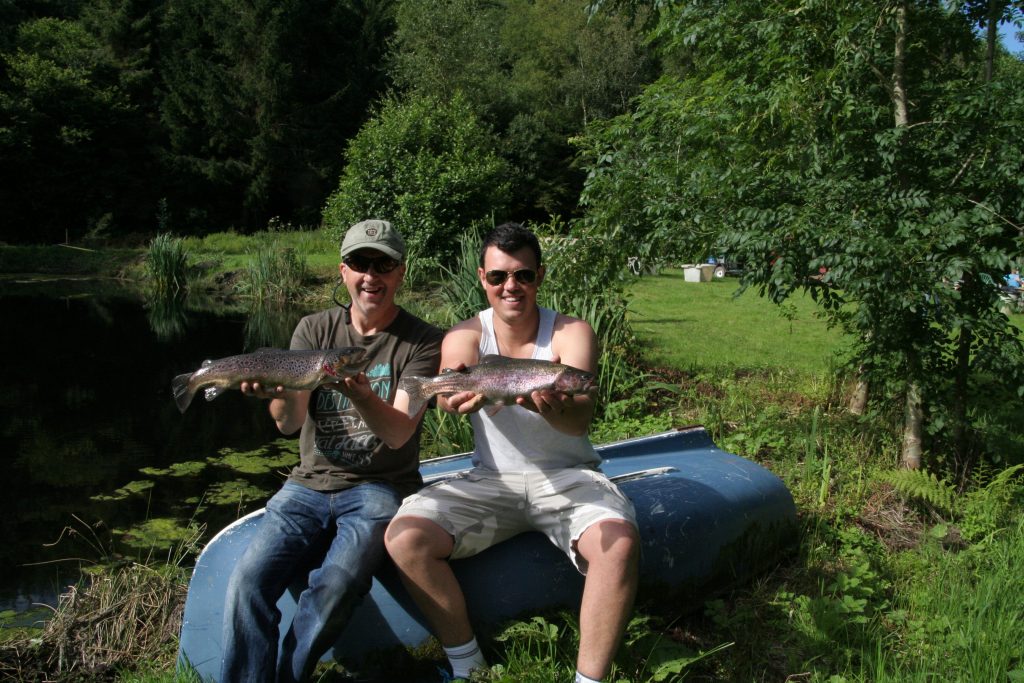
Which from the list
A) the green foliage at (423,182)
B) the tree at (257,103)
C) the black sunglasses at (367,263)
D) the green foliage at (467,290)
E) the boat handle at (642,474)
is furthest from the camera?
the tree at (257,103)

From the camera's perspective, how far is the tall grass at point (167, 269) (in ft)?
82.2

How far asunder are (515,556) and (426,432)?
4.74 m

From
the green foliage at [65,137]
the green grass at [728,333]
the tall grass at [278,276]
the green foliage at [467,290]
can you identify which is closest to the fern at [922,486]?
the green grass at [728,333]

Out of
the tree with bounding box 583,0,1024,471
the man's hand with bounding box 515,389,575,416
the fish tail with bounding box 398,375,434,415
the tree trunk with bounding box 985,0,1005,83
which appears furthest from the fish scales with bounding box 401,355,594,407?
the tree trunk with bounding box 985,0,1005,83

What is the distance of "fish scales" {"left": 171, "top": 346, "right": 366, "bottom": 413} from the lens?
317 cm

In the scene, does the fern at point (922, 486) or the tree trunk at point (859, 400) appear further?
the tree trunk at point (859, 400)

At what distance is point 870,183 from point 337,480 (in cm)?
402

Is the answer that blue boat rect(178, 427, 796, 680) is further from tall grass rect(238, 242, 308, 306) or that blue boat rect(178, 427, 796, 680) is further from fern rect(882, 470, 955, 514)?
tall grass rect(238, 242, 308, 306)

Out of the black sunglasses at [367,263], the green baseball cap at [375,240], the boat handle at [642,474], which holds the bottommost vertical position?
the boat handle at [642,474]

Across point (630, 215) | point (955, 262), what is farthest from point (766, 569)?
point (630, 215)

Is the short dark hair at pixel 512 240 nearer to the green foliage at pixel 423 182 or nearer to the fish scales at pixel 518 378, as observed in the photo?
the fish scales at pixel 518 378

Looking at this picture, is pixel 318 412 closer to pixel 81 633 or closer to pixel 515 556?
pixel 515 556

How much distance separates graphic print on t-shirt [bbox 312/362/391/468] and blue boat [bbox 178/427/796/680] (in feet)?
1.71

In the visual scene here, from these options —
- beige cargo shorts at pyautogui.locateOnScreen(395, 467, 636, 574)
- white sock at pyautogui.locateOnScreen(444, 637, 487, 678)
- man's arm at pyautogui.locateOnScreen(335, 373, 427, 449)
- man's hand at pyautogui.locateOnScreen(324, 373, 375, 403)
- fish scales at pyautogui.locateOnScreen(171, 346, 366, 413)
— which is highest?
fish scales at pyautogui.locateOnScreen(171, 346, 366, 413)
